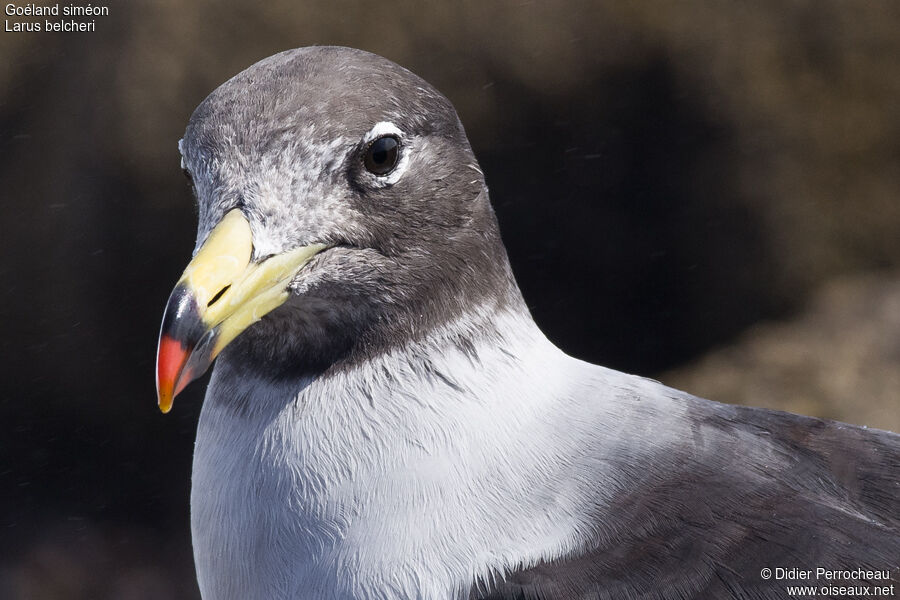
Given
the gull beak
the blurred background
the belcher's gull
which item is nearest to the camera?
the gull beak

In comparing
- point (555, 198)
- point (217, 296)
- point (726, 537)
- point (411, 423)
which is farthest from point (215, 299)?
point (555, 198)

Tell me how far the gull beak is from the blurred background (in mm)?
2984

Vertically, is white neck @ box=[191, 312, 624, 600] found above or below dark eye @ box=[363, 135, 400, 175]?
below

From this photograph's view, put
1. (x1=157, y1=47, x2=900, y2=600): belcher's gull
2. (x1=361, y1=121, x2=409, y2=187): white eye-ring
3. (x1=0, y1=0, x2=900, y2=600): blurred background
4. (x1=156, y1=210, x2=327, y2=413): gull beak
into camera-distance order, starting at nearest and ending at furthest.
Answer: (x1=156, y1=210, x2=327, y2=413): gull beak → (x1=157, y1=47, x2=900, y2=600): belcher's gull → (x1=361, y1=121, x2=409, y2=187): white eye-ring → (x1=0, y1=0, x2=900, y2=600): blurred background

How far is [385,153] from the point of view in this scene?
8.29ft

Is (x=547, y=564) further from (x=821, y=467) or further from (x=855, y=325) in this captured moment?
(x=855, y=325)

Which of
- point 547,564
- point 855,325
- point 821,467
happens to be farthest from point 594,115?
point 547,564

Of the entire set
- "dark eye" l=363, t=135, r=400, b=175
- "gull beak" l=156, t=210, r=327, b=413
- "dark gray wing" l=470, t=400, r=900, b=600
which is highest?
"dark eye" l=363, t=135, r=400, b=175

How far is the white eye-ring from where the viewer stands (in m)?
2.48

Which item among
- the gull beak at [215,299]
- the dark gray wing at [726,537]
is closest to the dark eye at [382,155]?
the gull beak at [215,299]

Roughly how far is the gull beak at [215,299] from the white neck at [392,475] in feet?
1.21

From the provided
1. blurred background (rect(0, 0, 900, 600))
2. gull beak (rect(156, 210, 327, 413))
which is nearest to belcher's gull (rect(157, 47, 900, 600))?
gull beak (rect(156, 210, 327, 413))

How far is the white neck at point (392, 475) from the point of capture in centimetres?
234

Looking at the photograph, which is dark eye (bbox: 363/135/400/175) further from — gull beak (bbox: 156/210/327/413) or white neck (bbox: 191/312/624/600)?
white neck (bbox: 191/312/624/600)
